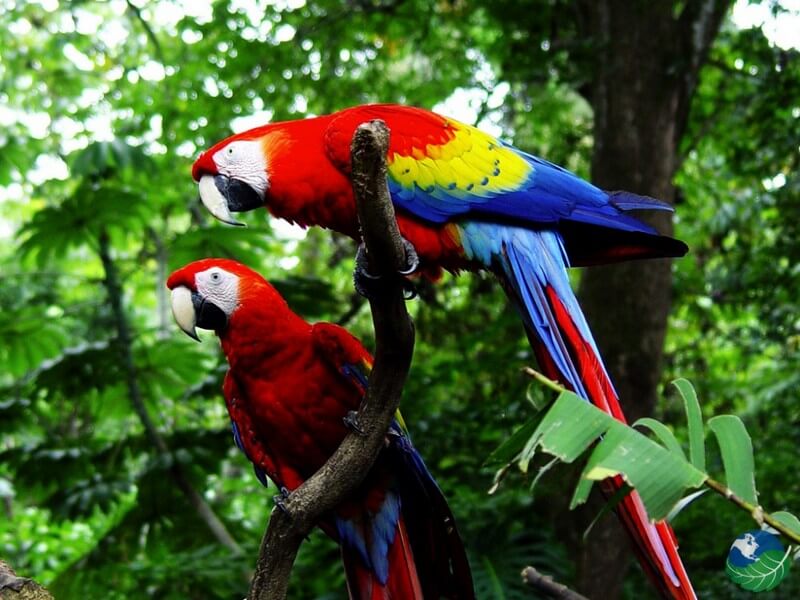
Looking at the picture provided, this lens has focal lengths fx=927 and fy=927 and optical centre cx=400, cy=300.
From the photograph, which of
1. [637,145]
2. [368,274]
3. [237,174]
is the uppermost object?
[637,145]

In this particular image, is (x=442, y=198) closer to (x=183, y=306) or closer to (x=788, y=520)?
(x=183, y=306)

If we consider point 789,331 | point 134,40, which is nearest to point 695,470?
point 789,331

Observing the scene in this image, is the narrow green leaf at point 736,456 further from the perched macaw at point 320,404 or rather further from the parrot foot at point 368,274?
the perched macaw at point 320,404

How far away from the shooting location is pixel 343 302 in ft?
11.3

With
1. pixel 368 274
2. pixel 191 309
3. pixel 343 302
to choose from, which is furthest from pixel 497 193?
pixel 343 302

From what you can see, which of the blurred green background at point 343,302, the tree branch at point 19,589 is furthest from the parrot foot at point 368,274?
the blurred green background at point 343,302

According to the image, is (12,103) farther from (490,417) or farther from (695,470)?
(695,470)

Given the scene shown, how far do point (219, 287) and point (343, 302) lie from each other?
1931 millimetres

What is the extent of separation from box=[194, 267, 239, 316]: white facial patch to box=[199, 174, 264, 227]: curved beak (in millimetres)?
129

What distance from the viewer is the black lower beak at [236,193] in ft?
4.52

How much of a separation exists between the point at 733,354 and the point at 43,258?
9.90 ft

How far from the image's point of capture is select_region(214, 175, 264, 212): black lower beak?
1.38 meters

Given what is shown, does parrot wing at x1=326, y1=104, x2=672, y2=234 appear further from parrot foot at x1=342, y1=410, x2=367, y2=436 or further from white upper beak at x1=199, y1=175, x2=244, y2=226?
parrot foot at x1=342, y1=410, x2=367, y2=436

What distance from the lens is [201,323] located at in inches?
59.7
